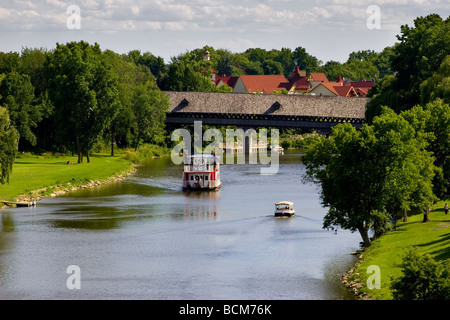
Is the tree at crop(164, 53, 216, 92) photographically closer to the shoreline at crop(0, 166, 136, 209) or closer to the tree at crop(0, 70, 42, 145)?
the tree at crop(0, 70, 42, 145)

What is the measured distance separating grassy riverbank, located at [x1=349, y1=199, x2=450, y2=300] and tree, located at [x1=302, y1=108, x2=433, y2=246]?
81.8 inches

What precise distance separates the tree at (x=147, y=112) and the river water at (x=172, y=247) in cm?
4377

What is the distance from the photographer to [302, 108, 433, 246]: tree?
182ft

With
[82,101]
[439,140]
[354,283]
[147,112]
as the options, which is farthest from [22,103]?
[354,283]

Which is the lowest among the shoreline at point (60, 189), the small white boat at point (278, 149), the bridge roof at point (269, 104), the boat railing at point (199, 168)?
the shoreline at point (60, 189)

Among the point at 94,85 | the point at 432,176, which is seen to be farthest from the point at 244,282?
the point at 94,85

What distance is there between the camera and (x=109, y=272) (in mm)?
51094

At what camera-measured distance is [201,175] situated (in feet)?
304

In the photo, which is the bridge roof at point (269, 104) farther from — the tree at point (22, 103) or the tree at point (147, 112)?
the tree at point (22, 103)

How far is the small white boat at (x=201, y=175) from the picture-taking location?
303ft

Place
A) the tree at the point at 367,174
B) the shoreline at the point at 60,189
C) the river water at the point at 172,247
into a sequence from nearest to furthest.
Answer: the river water at the point at 172,247
the tree at the point at 367,174
the shoreline at the point at 60,189

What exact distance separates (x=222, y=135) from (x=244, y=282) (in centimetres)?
9741

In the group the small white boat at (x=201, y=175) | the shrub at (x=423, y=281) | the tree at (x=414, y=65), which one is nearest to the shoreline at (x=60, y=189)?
the small white boat at (x=201, y=175)
